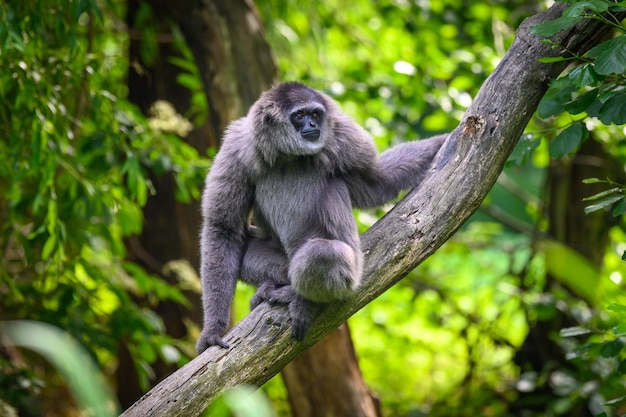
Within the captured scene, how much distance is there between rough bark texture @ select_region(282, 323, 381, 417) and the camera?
731cm

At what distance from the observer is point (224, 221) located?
541 cm

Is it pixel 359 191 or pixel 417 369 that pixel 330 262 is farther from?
pixel 417 369

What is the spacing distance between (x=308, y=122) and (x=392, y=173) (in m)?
0.76

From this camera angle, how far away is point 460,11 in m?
9.33

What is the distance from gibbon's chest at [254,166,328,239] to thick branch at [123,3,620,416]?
2.01ft

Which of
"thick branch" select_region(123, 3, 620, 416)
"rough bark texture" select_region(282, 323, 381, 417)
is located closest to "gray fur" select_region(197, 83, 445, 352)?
"thick branch" select_region(123, 3, 620, 416)

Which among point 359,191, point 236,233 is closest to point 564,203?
point 359,191

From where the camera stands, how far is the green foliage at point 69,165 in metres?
5.59

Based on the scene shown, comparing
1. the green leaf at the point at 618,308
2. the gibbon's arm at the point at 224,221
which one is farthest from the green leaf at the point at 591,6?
the gibbon's arm at the point at 224,221

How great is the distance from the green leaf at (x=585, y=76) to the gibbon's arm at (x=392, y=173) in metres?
1.47

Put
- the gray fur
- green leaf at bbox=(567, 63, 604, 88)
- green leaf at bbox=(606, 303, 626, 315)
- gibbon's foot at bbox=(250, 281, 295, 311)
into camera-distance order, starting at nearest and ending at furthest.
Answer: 1. green leaf at bbox=(606, 303, 626, 315)
2. green leaf at bbox=(567, 63, 604, 88)
3. gibbon's foot at bbox=(250, 281, 295, 311)
4. the gray fur

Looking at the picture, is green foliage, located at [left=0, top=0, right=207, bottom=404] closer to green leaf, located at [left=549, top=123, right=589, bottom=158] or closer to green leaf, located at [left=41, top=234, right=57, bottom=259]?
green leaf, located at [left=41, top=234, right=57, bottom=259]

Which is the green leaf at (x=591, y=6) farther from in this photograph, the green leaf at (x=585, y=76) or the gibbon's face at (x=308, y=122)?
the gibbon's face at (x=308, y=122)

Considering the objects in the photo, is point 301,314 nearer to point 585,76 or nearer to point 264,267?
point 264,267
